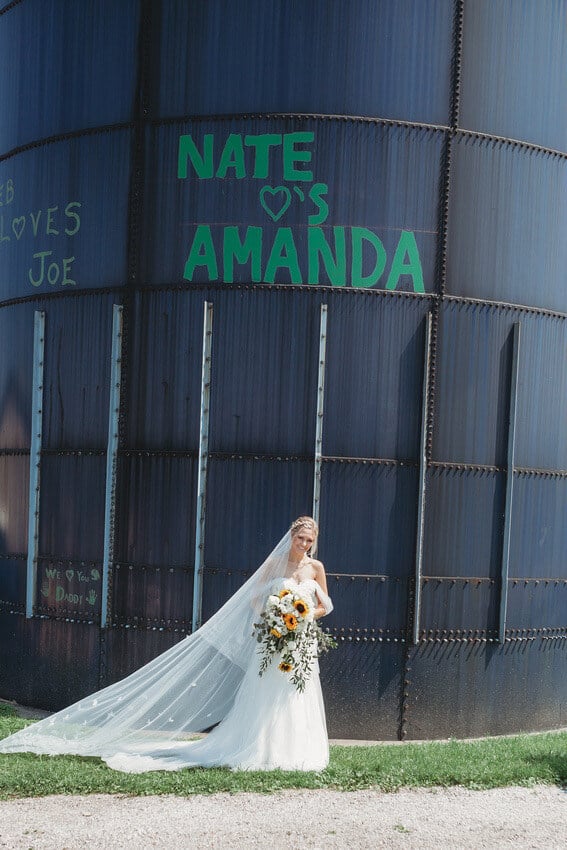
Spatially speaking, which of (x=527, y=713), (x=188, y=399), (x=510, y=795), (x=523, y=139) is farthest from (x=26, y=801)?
(x=523, y=139)

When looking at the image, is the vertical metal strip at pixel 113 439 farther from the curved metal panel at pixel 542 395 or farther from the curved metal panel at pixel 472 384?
the curved metal panel at pixel 542 395

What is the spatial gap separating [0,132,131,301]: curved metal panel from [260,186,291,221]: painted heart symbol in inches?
65.9

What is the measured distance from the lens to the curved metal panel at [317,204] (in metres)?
12.6

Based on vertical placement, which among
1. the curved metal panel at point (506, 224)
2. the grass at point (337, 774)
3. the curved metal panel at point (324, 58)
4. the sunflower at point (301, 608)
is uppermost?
the curved metal panel at point (324, 58)

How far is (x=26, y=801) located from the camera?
8992 millimetres

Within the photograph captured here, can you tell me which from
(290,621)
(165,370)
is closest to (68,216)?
(165,370)

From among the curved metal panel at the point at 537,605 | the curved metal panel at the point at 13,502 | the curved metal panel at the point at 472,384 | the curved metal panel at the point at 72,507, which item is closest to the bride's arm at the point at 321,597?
the curved metal panel at the point at 472,384

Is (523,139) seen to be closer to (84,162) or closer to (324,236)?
(324,236)

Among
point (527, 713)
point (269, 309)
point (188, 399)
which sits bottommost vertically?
point (527, 713)

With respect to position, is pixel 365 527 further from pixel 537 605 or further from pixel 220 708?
pixel 220 708

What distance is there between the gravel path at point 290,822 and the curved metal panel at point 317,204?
18.6ft

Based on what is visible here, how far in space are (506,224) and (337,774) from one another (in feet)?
21.2

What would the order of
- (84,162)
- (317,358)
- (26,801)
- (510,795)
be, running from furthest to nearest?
(84,162) → (317,358) → (510,795) → (26,801)

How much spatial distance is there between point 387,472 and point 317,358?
146cm
